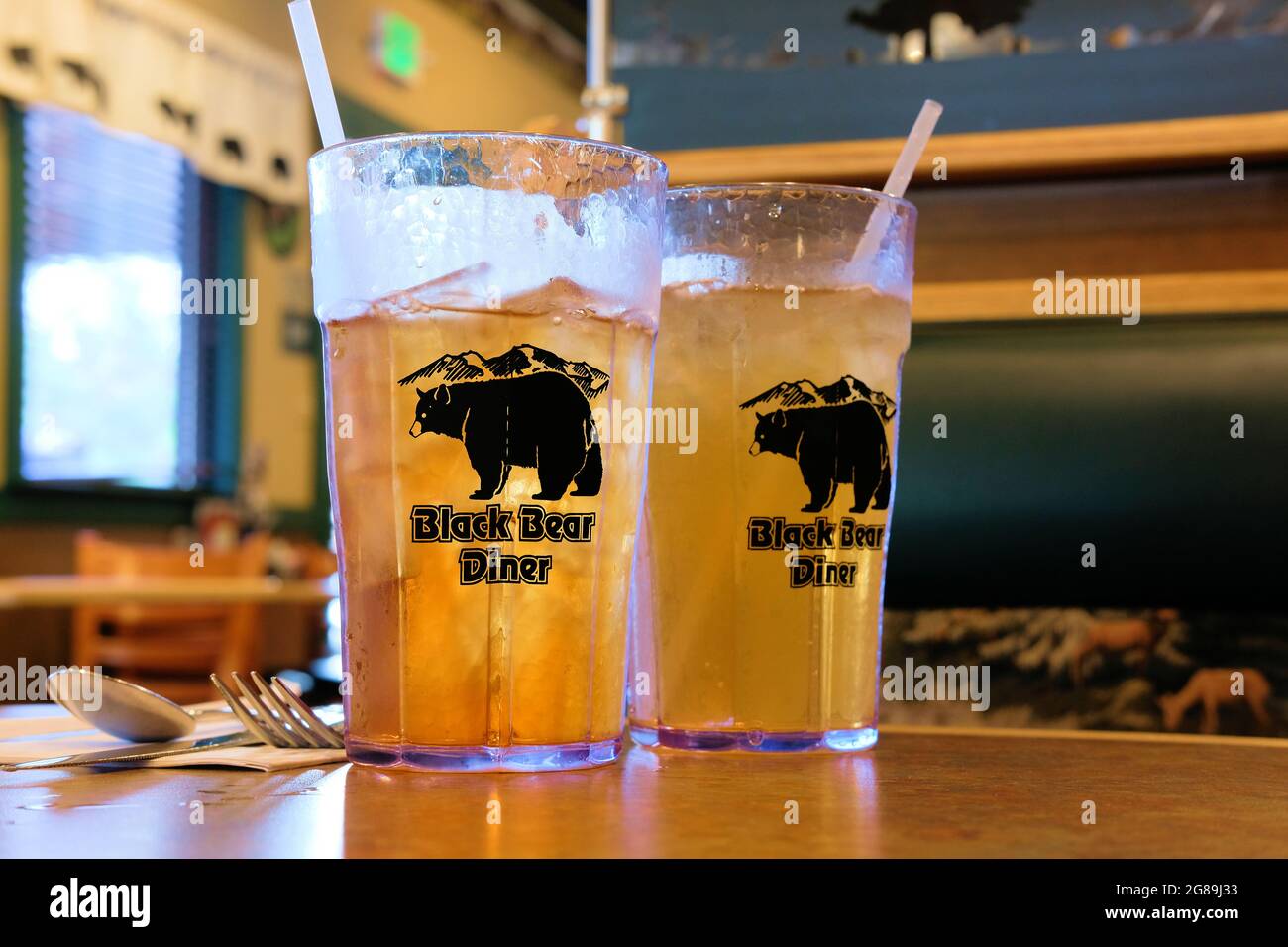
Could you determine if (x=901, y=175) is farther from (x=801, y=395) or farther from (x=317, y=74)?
(x=317, y=74)

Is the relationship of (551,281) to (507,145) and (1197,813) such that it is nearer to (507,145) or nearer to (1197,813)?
(507,145)

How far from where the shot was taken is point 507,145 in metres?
0.64

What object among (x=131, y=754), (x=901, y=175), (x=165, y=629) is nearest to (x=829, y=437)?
(x=901, y=175)

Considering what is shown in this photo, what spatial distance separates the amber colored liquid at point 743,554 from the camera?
740 millimetres

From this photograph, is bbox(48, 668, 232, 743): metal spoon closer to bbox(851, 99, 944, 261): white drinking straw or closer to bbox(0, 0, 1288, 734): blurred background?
bbox(851, 99, 944, 261): white drinking straw

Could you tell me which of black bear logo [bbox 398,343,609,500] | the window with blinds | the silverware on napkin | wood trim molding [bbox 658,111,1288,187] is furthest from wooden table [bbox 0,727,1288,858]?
the window with blinds

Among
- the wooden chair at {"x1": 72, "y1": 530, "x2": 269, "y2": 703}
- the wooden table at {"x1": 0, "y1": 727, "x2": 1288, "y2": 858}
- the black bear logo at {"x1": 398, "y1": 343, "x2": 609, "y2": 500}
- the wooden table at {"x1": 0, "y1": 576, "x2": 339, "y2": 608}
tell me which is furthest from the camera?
the wooden chair at {"x1": 72, "y1": 530, "x2": 269, "y2": 703}

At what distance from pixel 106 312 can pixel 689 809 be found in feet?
17.6

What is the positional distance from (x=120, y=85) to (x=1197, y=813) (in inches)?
214

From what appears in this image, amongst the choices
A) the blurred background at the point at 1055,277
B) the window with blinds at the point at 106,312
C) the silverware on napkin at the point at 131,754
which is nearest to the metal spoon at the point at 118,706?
the silverware on napkin at the point at 131,754

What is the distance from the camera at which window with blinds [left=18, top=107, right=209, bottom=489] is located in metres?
5.12

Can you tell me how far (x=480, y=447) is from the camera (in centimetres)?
64

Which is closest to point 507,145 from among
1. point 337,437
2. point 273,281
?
point 337,437

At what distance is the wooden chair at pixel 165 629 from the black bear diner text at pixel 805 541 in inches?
158
